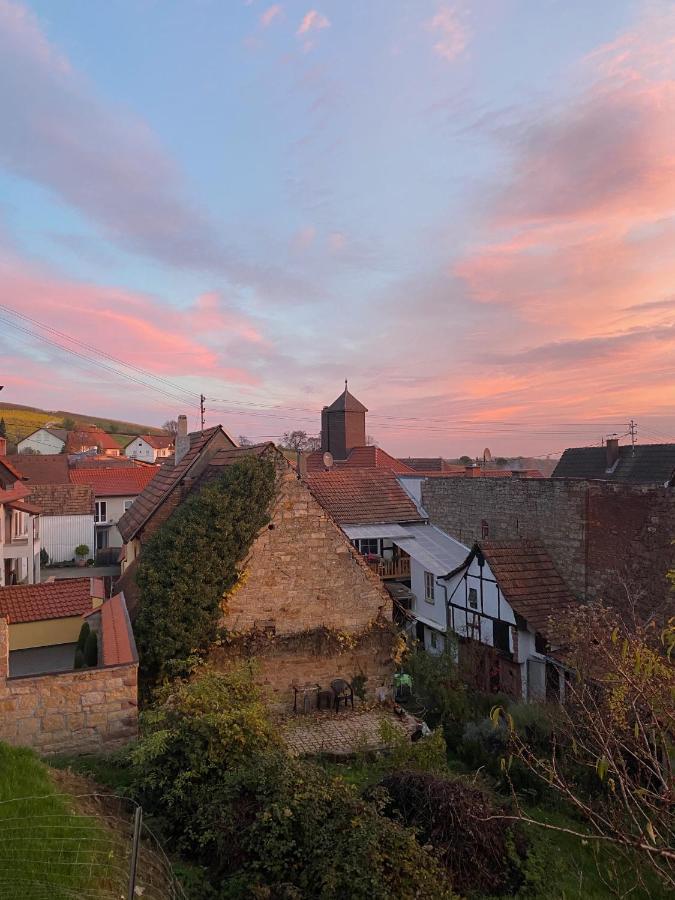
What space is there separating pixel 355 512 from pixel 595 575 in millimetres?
11989

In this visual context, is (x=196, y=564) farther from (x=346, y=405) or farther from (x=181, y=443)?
(x=346, y=405)

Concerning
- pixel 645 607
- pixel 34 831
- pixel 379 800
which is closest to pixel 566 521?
pixel 645 607

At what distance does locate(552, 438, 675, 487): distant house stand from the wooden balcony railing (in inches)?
387

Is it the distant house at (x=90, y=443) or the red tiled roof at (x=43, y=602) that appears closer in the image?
the red tiled roof at (x=43, y=602)

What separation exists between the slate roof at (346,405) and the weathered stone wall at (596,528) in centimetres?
2381

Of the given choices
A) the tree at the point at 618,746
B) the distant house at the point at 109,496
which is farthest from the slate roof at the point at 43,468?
the tree at the point at 618,746

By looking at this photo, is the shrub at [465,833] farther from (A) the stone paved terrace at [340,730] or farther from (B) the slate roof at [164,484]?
(B) the slate roof at [164,484]

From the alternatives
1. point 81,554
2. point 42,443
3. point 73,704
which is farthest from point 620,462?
point 42,443

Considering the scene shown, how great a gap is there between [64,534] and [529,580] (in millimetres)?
32658

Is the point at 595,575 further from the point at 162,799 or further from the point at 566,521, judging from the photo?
the point at 162,799

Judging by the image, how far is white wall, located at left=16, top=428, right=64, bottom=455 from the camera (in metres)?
90.8

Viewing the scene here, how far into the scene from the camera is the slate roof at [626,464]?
29.3m

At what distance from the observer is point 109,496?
44.0m

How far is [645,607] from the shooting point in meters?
17.0
